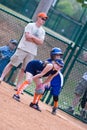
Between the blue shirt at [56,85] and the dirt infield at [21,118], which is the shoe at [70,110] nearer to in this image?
the blue shirt at [56,85]

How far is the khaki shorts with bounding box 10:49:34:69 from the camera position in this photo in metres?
9.91

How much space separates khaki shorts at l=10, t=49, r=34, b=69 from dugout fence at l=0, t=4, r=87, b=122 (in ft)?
4.56

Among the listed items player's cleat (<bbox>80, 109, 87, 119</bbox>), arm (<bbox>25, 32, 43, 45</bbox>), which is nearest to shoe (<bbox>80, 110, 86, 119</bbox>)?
player's cleat (<bbox>80, 109, 87, 119</bbox>)

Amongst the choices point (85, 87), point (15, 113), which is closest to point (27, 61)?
point (85, 87)

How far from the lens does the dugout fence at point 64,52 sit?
1149cm

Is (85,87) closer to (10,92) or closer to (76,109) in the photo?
(76,109)

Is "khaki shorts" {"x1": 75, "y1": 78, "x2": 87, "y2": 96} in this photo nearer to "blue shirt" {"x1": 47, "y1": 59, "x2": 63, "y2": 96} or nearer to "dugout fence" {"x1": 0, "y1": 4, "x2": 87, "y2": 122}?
"dugout fence" {"x1": 0, "y1": 4, "x2": 87, "y2": 122}

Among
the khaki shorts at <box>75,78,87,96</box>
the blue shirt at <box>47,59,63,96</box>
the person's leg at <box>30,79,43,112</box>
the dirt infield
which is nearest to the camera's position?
the dirt infield

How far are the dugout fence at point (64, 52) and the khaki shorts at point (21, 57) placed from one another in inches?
54.7

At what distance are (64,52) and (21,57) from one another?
1.92 meters

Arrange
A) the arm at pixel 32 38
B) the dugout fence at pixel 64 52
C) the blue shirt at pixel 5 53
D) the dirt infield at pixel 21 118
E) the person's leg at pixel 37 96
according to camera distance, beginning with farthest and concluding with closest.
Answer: the dugout fence at pixel 64 52 → the blue shirt at pixel 5 53 → the arm at pixel 32 38 → the person's leg at pixel 37 96 → the dirt infield at pixel 21 118

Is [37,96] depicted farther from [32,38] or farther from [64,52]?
[64,52]

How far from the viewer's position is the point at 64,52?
11.6 meters

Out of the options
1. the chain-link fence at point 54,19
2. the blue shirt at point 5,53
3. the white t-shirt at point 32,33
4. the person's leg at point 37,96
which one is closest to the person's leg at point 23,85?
the person's leg at point 37,96
